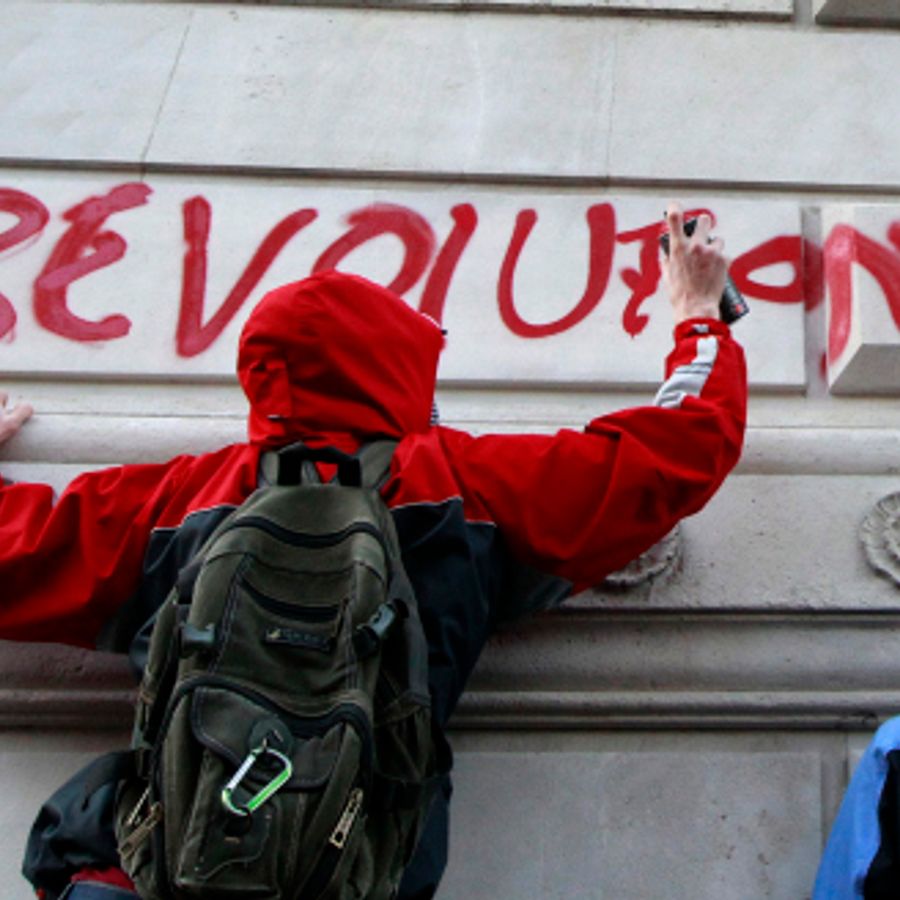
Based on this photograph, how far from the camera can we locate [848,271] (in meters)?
4.16

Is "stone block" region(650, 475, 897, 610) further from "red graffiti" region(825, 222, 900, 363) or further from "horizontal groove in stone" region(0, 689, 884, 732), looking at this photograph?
"red graffiti" region(825, 222, 900, 363)

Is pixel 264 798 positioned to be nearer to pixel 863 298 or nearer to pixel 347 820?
pixel 347 820

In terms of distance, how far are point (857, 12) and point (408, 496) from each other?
2.11 meters

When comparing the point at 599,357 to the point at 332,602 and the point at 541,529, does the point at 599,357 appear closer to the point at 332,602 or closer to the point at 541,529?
the point at 541,529

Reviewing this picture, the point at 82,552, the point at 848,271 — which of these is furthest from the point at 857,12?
the point at 82,552

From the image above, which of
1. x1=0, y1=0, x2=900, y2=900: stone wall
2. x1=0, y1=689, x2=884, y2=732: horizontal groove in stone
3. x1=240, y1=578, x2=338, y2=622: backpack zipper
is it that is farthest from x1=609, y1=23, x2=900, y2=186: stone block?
x1=240, y1=578, x2=338, y2=622: backpack zipper

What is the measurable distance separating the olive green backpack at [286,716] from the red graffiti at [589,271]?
1183 millimetres

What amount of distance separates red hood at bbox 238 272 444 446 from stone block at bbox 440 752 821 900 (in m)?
0.79

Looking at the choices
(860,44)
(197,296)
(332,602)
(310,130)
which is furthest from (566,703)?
(860,44)

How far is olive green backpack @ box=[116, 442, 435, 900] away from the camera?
105 inches

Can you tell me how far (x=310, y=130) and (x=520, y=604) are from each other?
151 centimetres

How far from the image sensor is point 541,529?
327cm

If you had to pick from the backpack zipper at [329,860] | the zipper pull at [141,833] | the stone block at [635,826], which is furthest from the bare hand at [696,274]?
the zipper pull at [141,833]

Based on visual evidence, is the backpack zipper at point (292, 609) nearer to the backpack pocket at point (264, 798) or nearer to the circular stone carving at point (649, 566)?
the backpack pocket at point (264, 798)
